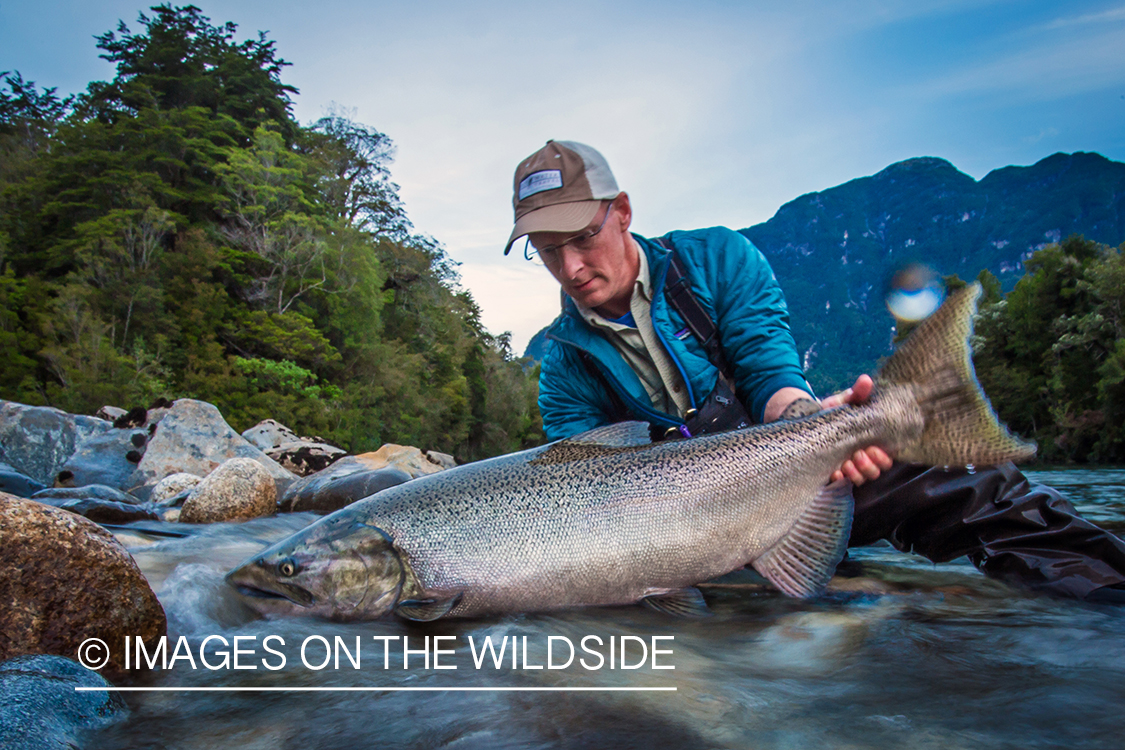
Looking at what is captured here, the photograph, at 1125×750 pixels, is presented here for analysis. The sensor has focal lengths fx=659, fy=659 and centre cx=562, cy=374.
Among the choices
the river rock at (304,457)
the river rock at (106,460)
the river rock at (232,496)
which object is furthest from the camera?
the river rock at (304,457)

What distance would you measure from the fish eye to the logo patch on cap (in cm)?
231

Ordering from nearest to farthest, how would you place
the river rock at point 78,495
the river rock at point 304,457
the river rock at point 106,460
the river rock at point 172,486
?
the river rock at point 78,495 → the river rock at point 172,486 → the river rock at point 106,460 → the river rock at point 304,457

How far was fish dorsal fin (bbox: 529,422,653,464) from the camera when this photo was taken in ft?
10.6

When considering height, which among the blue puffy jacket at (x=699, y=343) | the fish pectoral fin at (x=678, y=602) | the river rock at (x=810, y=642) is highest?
the blue puffy jacket at (x=699, y=343)

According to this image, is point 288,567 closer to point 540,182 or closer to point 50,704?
point 50,704

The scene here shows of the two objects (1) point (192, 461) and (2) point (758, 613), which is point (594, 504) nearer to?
(2) point (758, 613)

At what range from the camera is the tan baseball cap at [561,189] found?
12.1 ft

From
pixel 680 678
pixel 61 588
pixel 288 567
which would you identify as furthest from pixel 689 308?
pixel 61 588

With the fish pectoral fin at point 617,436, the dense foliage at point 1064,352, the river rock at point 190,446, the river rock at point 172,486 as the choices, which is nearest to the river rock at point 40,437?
the river rock at point 190,446

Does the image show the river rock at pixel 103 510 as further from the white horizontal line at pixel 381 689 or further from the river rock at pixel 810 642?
the river rock at pixel 810 642

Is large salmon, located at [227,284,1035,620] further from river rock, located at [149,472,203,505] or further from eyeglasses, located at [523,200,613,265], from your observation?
river rock, located at [149,472,203,505]

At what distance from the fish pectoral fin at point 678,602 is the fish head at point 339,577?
115cm

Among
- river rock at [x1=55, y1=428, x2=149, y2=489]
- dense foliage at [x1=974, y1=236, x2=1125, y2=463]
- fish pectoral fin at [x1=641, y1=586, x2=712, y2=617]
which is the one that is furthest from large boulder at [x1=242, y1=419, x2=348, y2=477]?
dense foliage at [x1=974, y1=236, x2=1125, y2=463]

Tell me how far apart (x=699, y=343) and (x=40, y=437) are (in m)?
16.1
